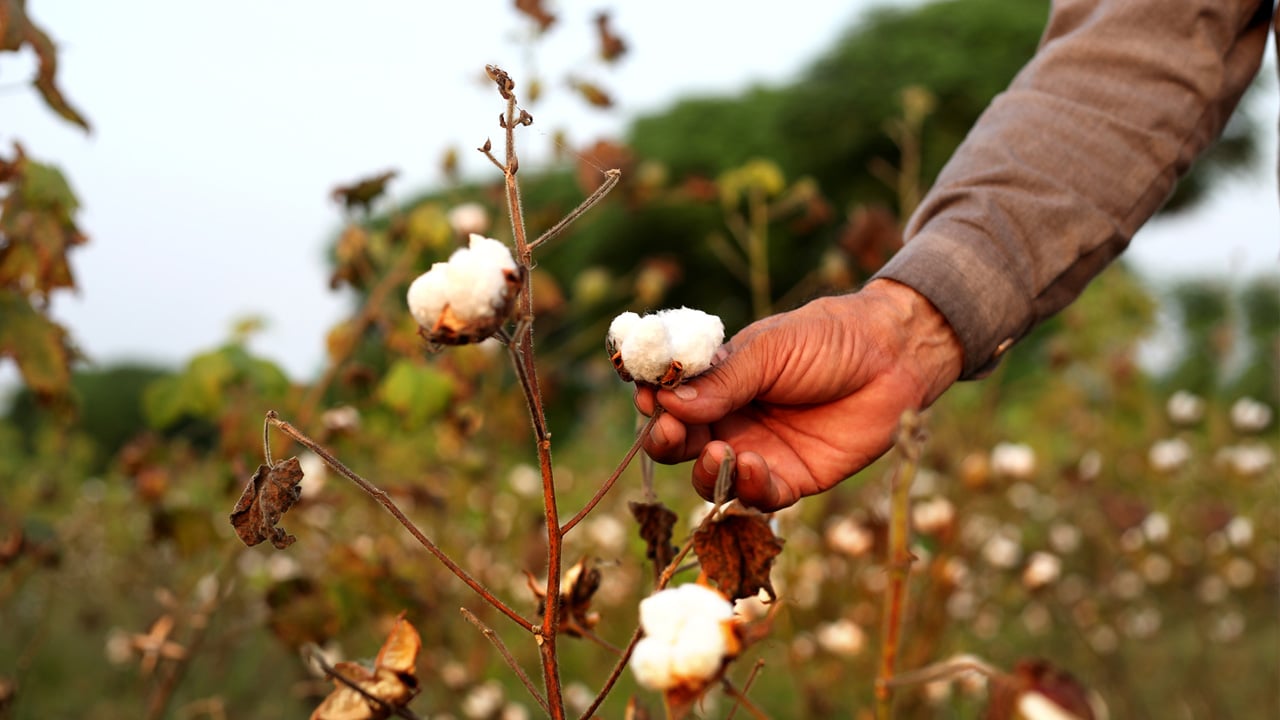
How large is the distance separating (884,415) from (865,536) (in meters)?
1.32

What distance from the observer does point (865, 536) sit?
7.08ft

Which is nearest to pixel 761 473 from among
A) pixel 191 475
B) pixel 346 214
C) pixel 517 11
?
pixel 346 214

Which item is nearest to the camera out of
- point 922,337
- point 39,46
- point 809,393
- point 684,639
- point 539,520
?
point 684,639

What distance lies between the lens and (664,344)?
2.07 ft

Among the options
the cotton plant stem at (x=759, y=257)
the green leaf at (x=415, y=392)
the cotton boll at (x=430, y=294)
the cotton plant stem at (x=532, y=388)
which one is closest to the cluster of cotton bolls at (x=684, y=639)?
the cotton plant stem at (x=532, y=388)

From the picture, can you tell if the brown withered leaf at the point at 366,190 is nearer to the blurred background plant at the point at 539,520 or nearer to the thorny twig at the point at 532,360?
the blurred background plant at the point at 539,520

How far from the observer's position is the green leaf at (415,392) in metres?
1.79

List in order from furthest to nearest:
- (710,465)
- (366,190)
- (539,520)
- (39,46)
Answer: (539,520) → (366,190) → (39,46) → (710,465)

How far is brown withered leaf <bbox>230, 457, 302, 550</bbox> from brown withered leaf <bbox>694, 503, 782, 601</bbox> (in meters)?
0.25

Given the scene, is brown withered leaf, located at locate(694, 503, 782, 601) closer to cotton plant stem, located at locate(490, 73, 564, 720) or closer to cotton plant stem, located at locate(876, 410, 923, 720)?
cotton plant stem, located at locate(490, 73, 564, 720)

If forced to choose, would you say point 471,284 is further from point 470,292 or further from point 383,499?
point 383,499

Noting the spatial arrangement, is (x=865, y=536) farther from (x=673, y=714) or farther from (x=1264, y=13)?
(x=673, y=714)

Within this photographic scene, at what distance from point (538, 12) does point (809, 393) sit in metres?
1.59

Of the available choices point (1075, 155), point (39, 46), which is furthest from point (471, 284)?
point (39, 46)
